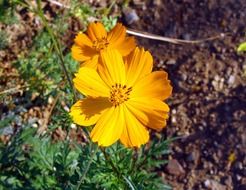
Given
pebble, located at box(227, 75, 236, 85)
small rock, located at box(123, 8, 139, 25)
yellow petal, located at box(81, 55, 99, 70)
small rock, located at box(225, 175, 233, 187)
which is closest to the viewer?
yellow petal, located at box(81, 55, 99, 70)

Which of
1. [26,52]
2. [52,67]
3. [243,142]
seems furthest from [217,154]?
[26,52]

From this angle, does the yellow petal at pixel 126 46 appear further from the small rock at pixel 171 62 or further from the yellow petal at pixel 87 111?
the small rock at pixel 171 62

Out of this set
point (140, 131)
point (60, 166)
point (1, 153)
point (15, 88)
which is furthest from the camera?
point (15, 88)

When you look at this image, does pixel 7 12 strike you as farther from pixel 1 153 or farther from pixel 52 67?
pixel 1 153

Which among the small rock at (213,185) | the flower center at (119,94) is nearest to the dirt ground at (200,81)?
the small rock at (213,185)

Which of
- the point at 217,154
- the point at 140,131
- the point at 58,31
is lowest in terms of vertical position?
the point at 140,131

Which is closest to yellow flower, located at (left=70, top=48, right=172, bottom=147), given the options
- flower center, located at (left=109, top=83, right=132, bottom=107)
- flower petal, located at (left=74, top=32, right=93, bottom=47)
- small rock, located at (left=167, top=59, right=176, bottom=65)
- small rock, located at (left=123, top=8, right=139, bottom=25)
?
flower center, located at (left=109, top=83, right=132, bottom=107)

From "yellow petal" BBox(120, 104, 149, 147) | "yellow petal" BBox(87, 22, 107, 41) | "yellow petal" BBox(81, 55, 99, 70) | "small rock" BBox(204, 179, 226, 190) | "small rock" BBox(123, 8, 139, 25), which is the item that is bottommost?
"yellow petal" BBox(120, 104, 149, 147)

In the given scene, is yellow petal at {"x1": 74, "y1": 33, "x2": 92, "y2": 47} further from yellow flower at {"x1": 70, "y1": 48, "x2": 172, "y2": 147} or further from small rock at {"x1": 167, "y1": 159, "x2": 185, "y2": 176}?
small rock at {"x1": 167, "y1": 159, "x2": 185, "y2": 176}
